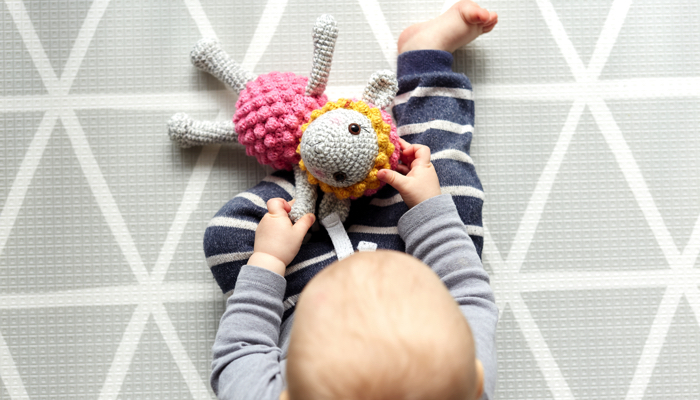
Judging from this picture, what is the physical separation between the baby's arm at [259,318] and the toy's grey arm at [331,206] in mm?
28

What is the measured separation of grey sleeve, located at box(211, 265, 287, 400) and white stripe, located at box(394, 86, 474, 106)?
1.05 feet

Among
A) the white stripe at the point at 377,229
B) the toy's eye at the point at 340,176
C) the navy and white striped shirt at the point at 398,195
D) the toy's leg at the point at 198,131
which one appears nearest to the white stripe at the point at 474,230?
the navy and white striped shirt at the point at 398,195

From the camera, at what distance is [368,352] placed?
1.29 feet

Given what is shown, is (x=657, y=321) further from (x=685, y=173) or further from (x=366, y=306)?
(x=366, y=306)

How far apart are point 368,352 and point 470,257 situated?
10.8 inches

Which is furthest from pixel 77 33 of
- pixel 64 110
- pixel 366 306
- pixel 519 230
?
pixel 519 230

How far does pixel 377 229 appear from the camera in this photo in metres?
0.68

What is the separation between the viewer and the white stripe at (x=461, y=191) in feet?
2.21

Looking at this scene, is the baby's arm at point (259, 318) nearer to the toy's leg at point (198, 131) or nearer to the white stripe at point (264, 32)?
the toy's leg at point (198, 131)

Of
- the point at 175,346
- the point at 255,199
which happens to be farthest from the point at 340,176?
the point at 175,346

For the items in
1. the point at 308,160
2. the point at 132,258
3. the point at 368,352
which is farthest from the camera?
the point at 132,258

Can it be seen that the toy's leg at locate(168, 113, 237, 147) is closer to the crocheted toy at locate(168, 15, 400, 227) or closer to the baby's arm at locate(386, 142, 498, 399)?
the crocheted toy at locate(168, 15, 400, 227)

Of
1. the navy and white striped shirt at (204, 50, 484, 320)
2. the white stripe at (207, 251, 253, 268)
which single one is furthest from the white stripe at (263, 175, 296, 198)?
the white stripe at (207, 251, 253, 268)

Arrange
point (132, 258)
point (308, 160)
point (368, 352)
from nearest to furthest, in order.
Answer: point (368, 352) → point (308, 160) → point (132, 258)
